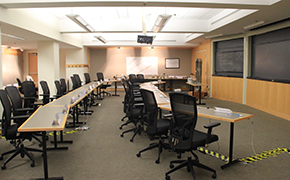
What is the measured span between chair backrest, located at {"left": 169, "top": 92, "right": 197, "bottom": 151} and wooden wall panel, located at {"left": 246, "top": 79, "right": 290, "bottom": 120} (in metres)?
4.69

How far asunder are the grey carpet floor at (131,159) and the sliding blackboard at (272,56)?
2.07 metres

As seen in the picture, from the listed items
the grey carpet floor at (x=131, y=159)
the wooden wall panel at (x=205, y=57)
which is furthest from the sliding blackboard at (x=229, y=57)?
the grey carpet floor at (x=131, y=159)

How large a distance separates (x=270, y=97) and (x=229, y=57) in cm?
316

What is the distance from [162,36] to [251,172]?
33.4 feet

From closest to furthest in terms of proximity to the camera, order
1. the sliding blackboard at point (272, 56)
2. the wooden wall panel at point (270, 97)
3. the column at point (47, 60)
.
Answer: the wooden wall panel at point (270, 97) → the sliding blackboard at point (272, 56) → the column at point (47, 60)

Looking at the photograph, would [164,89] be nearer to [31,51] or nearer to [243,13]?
[243,13]

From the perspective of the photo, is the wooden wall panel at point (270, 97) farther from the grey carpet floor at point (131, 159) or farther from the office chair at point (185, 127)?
the office chair at point (185, 127)

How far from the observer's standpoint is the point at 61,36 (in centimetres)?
884

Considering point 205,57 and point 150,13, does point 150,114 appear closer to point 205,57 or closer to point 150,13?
point 150,13

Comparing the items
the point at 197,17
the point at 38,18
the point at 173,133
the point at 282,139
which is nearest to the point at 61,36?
the point at 38,18

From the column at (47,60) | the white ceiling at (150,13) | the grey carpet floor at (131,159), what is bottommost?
the grey carpet floor at (131,159)

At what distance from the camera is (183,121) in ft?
9.20

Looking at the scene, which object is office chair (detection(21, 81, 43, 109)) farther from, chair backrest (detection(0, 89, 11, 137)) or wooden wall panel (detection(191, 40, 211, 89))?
wooden wall panel (detection(191, 40, 211, 89))

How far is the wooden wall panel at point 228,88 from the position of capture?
8.85 metres
